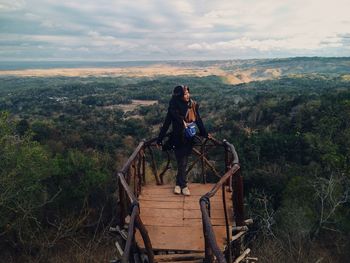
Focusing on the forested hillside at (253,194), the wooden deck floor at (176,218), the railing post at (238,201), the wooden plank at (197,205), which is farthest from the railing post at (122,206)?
the forested hillside at (253,194)

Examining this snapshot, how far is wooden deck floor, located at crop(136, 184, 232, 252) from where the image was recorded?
16.6 feet

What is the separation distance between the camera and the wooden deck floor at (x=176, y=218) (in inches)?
199

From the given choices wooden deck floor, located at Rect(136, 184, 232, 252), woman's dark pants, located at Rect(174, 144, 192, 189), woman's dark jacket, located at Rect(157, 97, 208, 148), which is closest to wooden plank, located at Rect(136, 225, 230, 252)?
wooden deck floor, located at Rect(136, 184, 232, 252)

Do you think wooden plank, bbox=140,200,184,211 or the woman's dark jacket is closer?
wooden plank, bbox=140,200,184,211

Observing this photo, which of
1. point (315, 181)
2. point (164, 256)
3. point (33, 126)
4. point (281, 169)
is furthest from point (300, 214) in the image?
point (33, 126)

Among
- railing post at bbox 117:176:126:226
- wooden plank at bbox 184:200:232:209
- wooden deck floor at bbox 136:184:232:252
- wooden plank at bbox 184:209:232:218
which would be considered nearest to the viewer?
wooden deck floor at bbox 136:184:232:252

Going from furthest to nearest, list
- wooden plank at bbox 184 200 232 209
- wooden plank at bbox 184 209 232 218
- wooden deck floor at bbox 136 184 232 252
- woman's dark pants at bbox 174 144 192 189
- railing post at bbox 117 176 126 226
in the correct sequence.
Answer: woman's dark pants at bbox 174 144 192 189
wooden plank at bbox 184 200 232 209
wooden plank at bbox 184 209 232 218
railing post at bbox 117 176 126 226
wooden deck floor at bbox 136 184 232 252

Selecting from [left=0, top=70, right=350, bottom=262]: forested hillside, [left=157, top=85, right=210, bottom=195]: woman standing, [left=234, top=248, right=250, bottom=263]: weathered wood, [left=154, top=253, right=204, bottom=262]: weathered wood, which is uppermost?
[left=157, top=85, right=210, bottom=195]: woman standing

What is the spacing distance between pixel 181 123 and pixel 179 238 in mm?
2129

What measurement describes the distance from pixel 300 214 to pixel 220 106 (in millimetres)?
39582

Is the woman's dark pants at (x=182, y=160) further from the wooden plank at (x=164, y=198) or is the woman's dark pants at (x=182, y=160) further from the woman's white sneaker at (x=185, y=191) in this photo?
the wooden plank at (x=164, y=198)

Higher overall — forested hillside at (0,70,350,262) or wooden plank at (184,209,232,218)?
wooden plank at (184,209,232,218)

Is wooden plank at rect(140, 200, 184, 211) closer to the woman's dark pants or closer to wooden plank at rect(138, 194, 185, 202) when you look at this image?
wooden plank at rect(138, 194, 185, 202)

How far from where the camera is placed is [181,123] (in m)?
6.64
